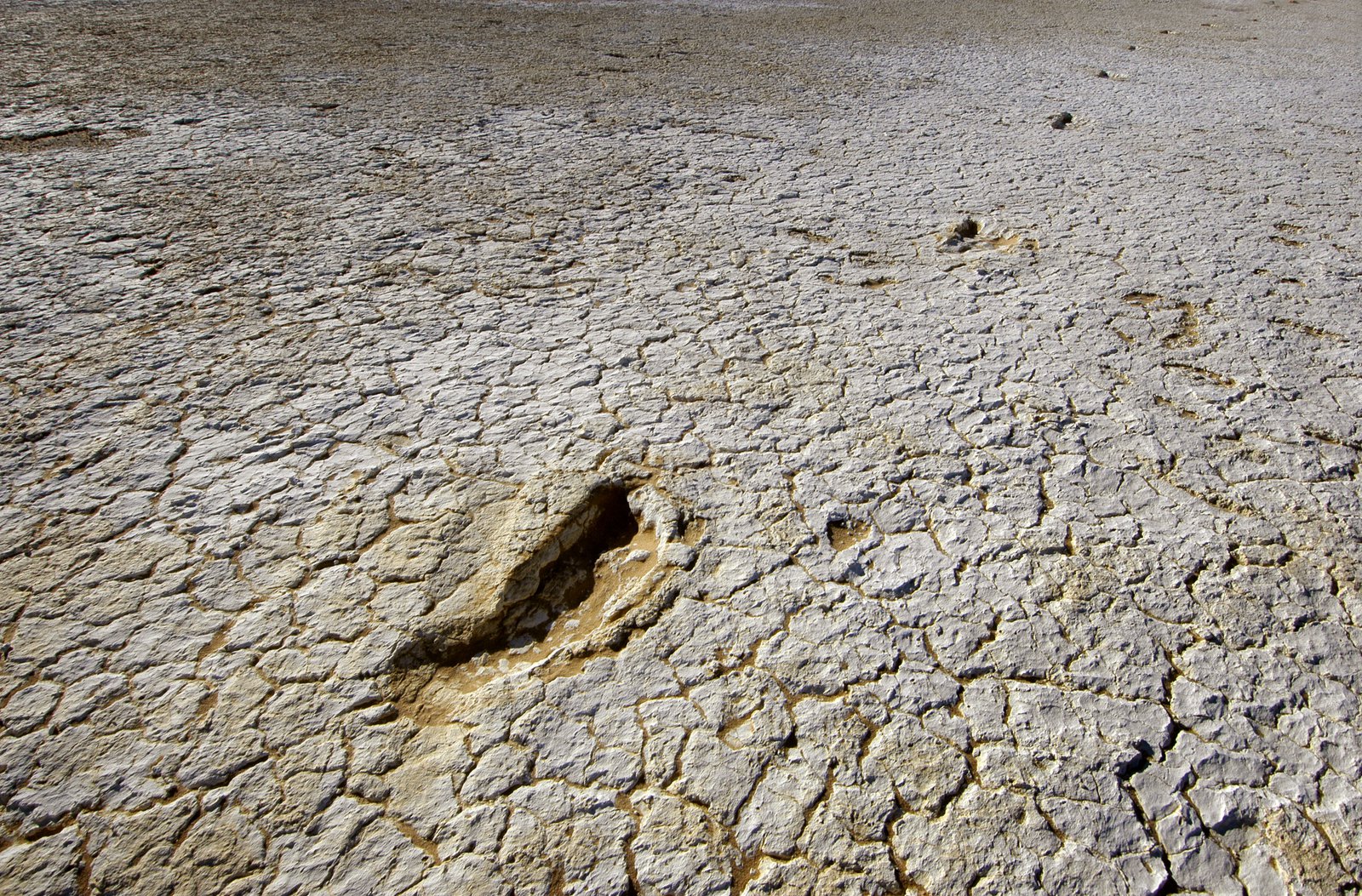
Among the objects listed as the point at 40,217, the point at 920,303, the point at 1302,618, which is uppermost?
the point at 40,217

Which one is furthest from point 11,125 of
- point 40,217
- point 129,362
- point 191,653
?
point 191,653

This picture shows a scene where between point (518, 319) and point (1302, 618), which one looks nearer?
point (1302, 618)

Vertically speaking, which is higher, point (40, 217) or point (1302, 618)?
point (40, 217)

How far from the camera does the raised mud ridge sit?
1.33 metres

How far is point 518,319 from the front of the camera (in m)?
2.12

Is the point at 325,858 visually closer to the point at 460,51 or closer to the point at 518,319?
the point at 518,319

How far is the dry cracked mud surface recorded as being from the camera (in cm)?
112

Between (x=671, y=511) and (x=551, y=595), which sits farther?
(x=671, y=511)

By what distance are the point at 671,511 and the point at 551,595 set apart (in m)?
0.27

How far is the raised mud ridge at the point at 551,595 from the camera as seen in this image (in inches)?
52.2

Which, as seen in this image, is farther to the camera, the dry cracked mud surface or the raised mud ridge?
the raised mud ridge

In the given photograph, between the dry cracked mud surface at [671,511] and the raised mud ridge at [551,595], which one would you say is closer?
the dry cracked mud surface at [671,511]

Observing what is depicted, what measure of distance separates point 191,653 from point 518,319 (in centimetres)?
108

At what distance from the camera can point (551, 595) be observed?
145 cm
